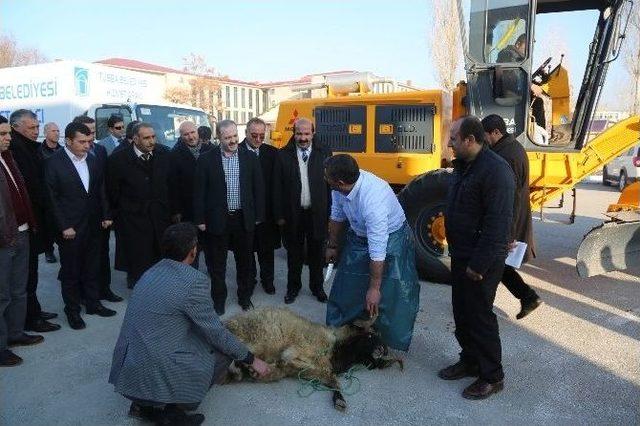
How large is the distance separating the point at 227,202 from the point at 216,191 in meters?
0.14

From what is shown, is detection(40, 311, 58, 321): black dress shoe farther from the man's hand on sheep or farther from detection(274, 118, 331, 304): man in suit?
the man's hand on sheep

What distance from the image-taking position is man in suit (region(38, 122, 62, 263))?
4.32 metres

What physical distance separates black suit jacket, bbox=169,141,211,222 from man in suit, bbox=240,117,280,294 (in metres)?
0.51

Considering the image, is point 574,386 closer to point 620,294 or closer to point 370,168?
point 620,294

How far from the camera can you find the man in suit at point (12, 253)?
3411 mm

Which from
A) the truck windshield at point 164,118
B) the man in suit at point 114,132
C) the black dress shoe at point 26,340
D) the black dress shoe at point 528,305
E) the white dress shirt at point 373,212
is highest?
the truck windshield at point 164,118

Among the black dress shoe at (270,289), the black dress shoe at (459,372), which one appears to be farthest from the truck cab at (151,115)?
the black dress shoe at (459,372)

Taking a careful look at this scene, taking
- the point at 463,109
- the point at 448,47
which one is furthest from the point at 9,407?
the point at 448,47

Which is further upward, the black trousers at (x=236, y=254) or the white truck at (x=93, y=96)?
the white truck at (x=93, y=96)

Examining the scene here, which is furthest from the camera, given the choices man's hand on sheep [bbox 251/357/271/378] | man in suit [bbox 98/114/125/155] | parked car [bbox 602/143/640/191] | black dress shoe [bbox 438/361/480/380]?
parked car [bbox 602/143/640/191]

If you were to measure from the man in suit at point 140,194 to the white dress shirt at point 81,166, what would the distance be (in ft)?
0.86

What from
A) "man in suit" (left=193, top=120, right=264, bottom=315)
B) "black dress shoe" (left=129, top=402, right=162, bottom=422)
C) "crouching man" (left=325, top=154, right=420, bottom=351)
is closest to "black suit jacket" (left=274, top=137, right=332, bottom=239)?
"man in suit" (left=193, top=120, right=264, bottom=315)

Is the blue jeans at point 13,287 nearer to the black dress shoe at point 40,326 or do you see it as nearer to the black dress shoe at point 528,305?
the black dress shoe at point 40,326

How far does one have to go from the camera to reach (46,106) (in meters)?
13.2
